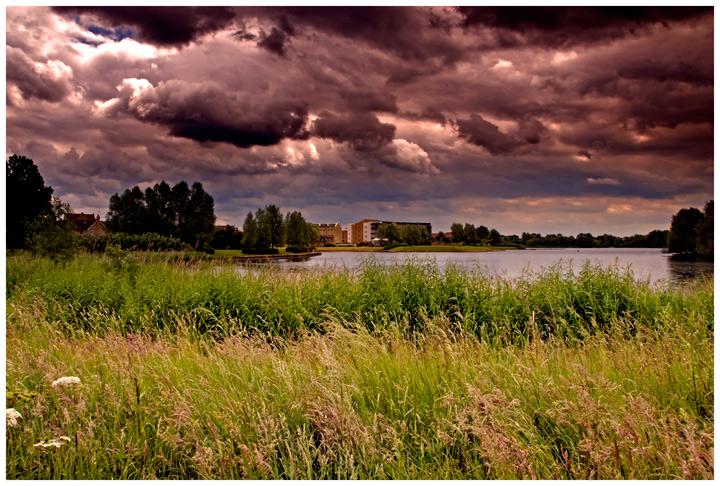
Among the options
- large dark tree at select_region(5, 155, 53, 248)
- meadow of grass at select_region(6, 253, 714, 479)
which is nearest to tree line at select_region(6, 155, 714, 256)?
large dark tree at select_region(5, 155, 53, 248)

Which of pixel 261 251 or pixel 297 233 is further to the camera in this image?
pixel 261 251

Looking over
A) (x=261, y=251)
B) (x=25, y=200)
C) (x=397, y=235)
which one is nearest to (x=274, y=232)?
(x=261, y=251)

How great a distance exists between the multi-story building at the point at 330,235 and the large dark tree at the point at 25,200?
19.4m

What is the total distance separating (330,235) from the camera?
35469mm

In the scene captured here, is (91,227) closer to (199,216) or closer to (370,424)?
(199,216)

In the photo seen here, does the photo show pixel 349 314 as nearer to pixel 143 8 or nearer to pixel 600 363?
pixel 600 363

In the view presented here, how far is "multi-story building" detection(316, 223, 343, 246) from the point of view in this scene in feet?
107

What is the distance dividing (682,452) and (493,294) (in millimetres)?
6582

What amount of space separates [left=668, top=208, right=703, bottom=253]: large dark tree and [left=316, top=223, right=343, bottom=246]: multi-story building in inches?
832

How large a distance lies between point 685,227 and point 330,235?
84.6 ft

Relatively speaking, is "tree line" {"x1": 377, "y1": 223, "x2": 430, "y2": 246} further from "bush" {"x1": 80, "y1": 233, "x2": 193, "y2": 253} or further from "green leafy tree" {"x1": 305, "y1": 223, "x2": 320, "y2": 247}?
"bush" {"x1": 80, "y1": 233, "x2": 193, "y2": 253}

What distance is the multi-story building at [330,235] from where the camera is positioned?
3267 centimetres

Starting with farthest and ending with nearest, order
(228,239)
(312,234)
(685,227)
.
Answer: (228,239) → (312,234) → (685,227)

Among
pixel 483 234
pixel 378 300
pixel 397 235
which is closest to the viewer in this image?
pixel 378 300
